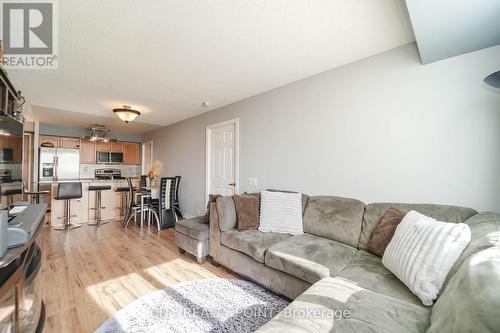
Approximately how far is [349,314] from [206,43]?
2378 mm

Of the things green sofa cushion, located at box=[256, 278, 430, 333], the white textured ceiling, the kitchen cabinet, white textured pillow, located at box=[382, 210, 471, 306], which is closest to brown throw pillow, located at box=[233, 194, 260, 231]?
green sofa cushion, located at box=[256, 278, 430, 333]

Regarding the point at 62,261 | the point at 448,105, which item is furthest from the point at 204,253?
the point at 448,105

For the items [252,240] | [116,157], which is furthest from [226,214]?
[116,157]

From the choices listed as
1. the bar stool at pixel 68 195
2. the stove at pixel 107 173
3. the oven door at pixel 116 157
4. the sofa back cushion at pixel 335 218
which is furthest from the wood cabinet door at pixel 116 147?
the sofa back cushion at pixel 335 218

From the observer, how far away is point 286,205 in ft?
8.75

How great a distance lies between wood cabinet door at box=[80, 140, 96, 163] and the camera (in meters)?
6.36

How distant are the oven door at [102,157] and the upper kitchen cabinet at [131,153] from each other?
50cm

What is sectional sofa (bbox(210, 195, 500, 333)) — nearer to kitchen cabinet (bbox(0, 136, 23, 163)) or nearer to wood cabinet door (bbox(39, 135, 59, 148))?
kitchen cabinet (bbox(0, 136, 23, 163))

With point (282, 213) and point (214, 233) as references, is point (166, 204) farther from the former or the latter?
point (282, 213)

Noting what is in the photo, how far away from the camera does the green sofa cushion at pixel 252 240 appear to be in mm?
2180

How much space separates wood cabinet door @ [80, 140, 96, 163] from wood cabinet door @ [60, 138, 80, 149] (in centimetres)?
11

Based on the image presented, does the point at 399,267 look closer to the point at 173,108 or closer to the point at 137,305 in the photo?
the point at 137,305

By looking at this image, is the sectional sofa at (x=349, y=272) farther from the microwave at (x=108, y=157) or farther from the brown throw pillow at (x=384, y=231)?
the microwave at (x=108, y=157)

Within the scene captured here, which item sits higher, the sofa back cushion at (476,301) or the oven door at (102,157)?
the oven door at (102,157)
